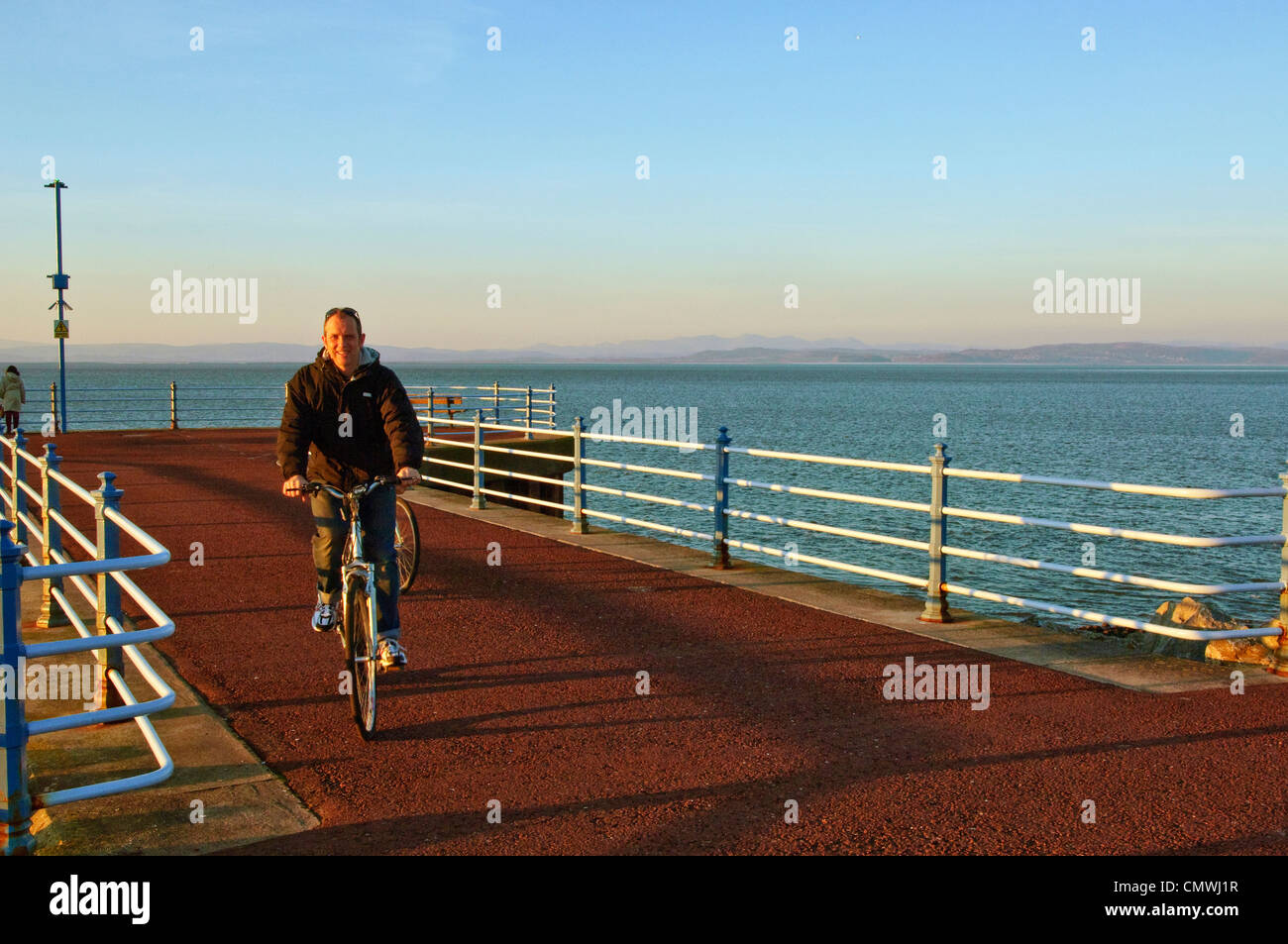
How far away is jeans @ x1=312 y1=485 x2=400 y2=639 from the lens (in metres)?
6.24

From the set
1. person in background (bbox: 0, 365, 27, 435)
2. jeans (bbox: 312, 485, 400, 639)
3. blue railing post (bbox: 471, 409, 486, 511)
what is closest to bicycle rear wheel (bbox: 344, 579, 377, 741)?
jeans (bbox: 312, 485, 400, 639)

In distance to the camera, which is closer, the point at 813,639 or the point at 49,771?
the point at 49,771

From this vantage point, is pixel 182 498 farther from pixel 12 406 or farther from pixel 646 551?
pixel 12 406

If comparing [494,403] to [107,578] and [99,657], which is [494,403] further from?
[107,578]

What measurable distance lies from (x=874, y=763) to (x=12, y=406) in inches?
958

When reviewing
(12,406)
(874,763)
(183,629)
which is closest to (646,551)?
(183,629)

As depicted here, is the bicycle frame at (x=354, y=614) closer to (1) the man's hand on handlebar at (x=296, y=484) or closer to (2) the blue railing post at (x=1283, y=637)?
(1) the man's hand on handlebar at (x=296, y=484)

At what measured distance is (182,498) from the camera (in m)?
16.8

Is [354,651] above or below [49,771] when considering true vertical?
above

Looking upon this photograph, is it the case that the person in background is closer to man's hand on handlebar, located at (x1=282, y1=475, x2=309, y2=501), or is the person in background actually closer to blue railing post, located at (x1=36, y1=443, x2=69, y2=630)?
blue railing post, located at (x1=36, y1=443, x2=69, y2=630)

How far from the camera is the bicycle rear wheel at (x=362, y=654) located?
5699mm

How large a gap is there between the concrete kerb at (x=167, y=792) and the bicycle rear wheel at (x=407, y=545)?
10.4ft

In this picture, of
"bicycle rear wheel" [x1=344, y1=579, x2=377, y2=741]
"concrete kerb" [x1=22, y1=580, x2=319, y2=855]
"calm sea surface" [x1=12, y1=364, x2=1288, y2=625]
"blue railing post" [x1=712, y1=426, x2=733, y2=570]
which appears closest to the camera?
"concrete kerb" [x1=22, y1=580, x2=319, y2=855]

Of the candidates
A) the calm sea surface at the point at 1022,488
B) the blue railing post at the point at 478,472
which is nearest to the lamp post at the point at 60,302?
the calm sea surface at the point at 1022,488
